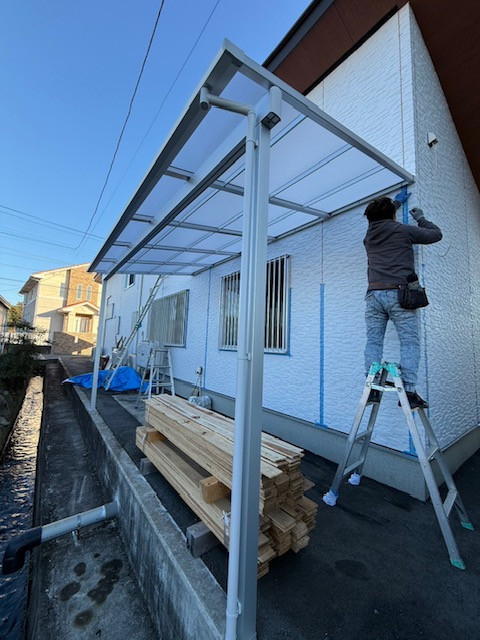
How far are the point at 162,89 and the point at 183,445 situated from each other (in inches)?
310

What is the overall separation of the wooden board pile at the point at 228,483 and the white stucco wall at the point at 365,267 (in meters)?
1.46

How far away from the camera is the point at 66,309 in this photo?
21.8 m

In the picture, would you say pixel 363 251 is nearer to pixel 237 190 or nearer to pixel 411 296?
pixel 411 296

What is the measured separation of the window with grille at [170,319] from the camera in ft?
23.5

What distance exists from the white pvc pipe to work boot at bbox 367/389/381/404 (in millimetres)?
1423

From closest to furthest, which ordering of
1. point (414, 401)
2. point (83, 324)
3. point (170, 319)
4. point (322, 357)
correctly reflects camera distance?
point (414, 401) < point (322, 357) < point (170, 319) < point (83, 324)

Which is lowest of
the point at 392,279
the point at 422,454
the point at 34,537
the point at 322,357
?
the point at 34,537

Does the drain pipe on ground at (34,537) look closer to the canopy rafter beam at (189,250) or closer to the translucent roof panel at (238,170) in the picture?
the translucent roof panel at (238,170)

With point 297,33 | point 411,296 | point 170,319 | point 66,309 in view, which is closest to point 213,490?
point 411,296

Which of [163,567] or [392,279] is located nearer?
[163,567]

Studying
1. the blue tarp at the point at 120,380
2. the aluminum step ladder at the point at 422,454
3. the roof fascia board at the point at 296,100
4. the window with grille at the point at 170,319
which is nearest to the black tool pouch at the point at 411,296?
the aluminum step ladder at the point at 422,454

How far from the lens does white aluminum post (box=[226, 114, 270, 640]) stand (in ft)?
4.01

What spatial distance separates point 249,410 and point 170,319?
6939 mm

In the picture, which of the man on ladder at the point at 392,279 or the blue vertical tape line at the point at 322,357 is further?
the blue vertical tape line at the point at 322,357
